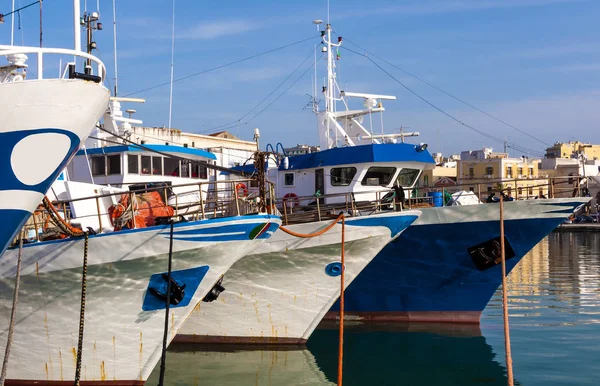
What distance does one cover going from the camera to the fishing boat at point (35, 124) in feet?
25.8

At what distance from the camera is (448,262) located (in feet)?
54.2

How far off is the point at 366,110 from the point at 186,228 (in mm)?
11607

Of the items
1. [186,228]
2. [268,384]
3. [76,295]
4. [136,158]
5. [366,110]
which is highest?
[366,110]

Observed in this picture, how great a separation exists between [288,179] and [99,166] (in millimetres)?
5331

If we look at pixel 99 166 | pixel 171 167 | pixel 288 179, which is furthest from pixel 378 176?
pixel 99 166

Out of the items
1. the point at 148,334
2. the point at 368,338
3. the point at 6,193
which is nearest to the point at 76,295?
the point at 148,334

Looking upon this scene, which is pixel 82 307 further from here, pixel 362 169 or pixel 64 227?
pixel 362 169

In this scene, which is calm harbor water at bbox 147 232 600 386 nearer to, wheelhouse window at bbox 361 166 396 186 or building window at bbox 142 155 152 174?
wheelhouse window at bbox 361 166 396 186

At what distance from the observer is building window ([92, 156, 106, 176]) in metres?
16.9

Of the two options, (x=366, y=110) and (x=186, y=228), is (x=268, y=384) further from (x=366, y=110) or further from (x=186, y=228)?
(x=366, y=110)

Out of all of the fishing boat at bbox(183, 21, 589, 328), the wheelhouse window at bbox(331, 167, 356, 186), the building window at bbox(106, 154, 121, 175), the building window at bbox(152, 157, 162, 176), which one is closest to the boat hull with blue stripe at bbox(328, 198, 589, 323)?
the fishing boat at bbox(183, 21, 589, 328)

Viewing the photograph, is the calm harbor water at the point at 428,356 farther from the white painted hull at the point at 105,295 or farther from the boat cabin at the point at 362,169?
the boat cabin at the point at 362,169

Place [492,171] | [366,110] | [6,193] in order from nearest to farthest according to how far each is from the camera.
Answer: [6,193] → [366,110] → [492,171]

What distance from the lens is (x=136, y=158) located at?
54.5ft
